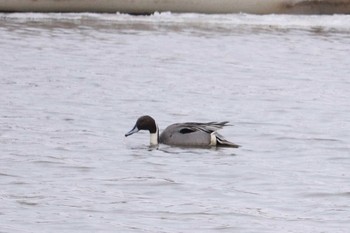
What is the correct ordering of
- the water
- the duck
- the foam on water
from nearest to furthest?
the water
the duck
the foam on water

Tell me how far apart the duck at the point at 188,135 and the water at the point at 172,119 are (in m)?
0.16

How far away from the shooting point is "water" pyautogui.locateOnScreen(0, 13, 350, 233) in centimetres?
1040

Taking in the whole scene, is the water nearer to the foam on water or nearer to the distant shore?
the foam on water

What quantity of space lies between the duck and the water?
156 mm

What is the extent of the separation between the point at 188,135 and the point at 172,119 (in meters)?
1.82

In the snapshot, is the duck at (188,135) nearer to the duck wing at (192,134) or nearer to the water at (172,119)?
the duck wing at (192,134)

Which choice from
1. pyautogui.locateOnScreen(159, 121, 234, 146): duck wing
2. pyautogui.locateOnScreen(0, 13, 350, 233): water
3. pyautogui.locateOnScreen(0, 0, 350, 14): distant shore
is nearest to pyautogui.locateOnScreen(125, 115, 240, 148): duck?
pyautogui.locateOnScreen(159, 121, 234, 146): duck wing

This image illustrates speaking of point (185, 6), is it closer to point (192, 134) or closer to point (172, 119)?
point (172, 119)

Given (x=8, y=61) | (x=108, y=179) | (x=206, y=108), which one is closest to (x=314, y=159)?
(x=108, y=179)

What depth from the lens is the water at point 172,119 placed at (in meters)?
10.4

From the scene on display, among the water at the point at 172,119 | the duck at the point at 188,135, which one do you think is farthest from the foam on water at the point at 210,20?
the duck at the point at 188,135

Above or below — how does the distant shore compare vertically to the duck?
above

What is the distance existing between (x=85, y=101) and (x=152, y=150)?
3.37m

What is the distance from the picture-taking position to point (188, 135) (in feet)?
46.1
